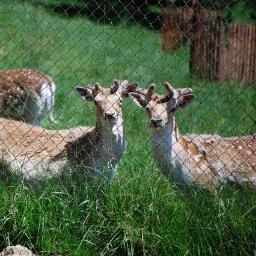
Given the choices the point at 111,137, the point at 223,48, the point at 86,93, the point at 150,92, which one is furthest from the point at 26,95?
the point at 223,48

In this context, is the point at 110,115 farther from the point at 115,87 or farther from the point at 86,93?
the point at 86,93

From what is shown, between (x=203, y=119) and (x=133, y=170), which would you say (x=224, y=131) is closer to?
(x=203, y=119)

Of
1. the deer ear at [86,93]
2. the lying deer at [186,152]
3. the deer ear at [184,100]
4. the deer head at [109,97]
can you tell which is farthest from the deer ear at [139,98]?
the deer ear at [86,93]

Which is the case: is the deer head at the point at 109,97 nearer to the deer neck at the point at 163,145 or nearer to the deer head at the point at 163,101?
the deer head at the point at 163,101

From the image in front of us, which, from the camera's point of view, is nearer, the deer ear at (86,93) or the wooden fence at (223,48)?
the deer ear at (86,93)

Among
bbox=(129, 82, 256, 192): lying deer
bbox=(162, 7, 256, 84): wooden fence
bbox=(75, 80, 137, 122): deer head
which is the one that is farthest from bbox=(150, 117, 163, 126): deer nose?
bbox=(162, 7, 256, 84): wooden fence

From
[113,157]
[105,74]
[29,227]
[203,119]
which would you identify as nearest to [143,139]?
[113,157]

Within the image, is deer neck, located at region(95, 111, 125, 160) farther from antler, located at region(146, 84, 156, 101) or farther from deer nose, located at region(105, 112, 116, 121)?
antler, located at region(146, 84, 156, 101)

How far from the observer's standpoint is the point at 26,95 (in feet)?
32.8

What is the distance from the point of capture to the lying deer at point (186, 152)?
7.28m

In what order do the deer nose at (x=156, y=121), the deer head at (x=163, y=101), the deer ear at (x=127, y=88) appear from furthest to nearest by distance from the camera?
1. the deer ear at (x=127, y=88)
2. the deer head at (x=163, y=101)
3. the deer nose at (x=156, y=121)

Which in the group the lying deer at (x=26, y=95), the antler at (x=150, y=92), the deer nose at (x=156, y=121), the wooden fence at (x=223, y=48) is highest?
the antler at (x=150, y=92)

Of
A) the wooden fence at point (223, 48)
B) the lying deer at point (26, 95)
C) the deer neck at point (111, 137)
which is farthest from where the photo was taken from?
the wooden fence at point (223, 48)

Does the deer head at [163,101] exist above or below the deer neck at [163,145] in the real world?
above
